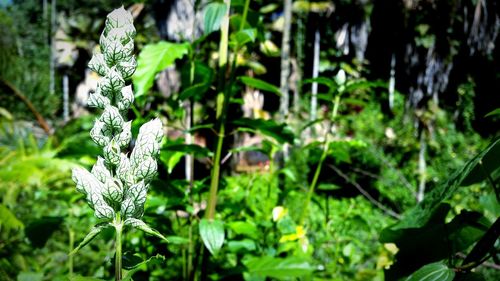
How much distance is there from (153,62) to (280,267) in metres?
0.62

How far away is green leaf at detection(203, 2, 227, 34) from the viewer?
0.89 meters

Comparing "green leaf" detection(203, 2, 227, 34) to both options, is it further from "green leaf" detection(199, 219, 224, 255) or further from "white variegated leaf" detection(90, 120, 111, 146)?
"white variegated leaf" detection(90, 120, 111, 146)

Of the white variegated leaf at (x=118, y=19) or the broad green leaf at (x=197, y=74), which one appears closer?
the white variegated leaf at (x=118, y=19)

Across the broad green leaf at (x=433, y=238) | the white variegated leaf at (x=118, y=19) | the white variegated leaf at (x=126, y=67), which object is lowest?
the broad green leaf at (x=433, y=238)

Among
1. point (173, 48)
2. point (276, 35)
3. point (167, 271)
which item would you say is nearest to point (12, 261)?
point (167, 271)

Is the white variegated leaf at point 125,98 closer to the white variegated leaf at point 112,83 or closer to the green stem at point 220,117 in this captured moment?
the white variegated leaf at point 112,83

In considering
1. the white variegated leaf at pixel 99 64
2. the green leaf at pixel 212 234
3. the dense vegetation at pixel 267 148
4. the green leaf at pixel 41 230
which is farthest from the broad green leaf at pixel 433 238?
the green leaf at pixel 41 230

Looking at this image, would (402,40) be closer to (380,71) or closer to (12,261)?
(380,71)

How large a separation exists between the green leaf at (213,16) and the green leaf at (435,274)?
66 centimetres

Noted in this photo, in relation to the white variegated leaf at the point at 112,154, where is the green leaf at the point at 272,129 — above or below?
below

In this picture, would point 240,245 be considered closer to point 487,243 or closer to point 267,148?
point 267,148

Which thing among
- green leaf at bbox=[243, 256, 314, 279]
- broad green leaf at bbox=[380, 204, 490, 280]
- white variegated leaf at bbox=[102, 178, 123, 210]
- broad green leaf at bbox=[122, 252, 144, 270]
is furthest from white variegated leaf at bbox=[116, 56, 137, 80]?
green leaf at bbox=[243, 256, 314, 279]

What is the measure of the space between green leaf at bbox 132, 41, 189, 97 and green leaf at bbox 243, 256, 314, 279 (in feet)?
1.78

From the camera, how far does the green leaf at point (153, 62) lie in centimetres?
91
